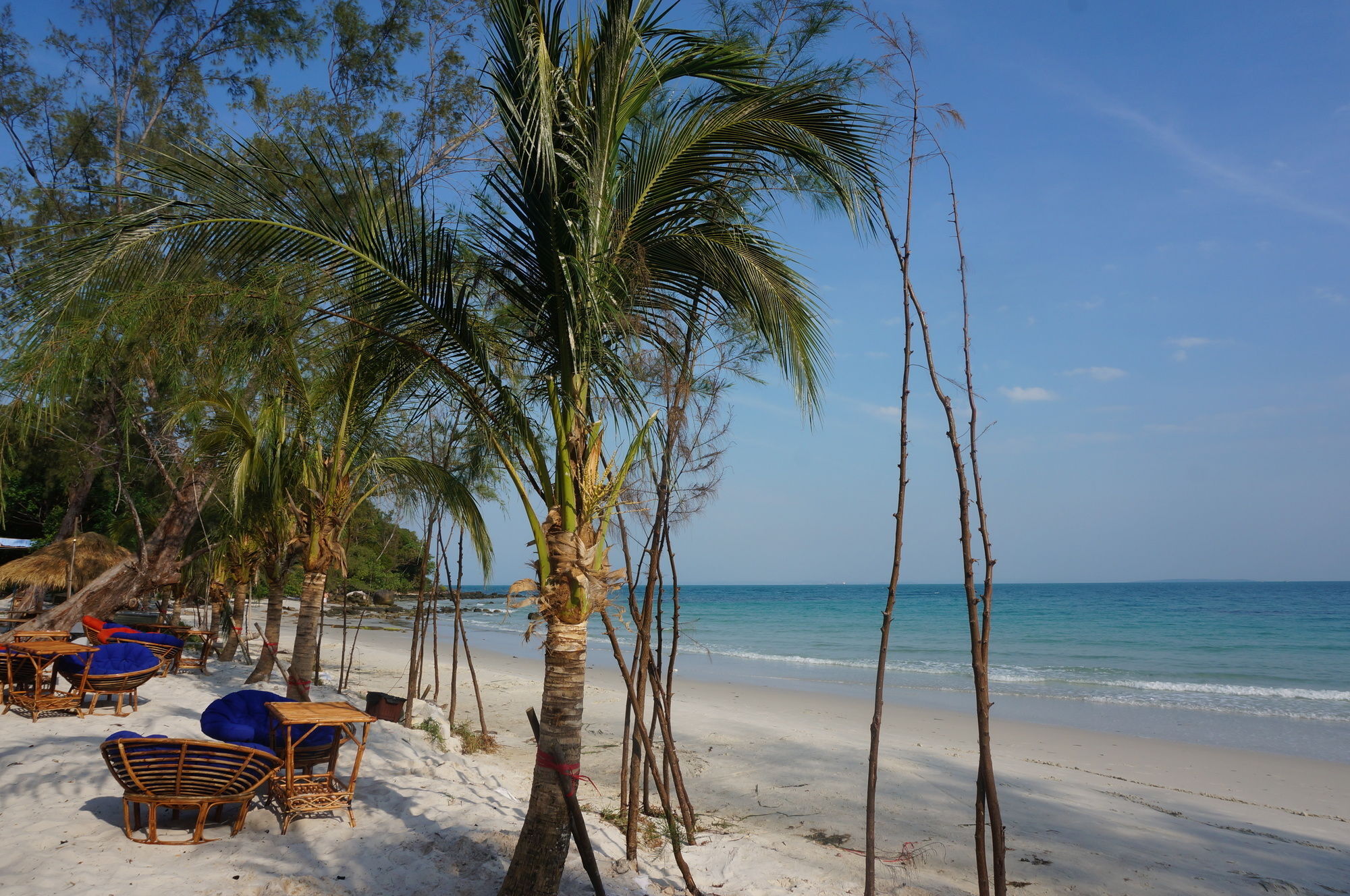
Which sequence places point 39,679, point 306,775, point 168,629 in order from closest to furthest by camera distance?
point 306,775 → point 39,679 → point 168,629

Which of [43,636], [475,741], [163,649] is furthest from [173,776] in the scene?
[163,649]

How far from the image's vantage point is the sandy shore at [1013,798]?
5.72m

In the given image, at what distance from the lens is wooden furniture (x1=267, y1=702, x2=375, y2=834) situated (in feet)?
16.2

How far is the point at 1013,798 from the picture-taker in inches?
317

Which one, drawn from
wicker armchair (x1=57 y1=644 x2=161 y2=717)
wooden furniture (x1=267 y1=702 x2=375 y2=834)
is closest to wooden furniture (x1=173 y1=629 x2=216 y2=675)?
wicker armchair (x1=57 y1=644 x2=161 y2=717)

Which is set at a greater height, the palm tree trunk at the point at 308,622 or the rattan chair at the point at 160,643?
the palm tree trunk at the point at 308,622

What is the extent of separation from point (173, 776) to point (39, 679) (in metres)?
4.08

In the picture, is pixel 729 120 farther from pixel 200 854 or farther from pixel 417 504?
pixel 417 504

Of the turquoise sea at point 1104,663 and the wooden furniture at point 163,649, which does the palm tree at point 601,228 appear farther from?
the wooden furniture at point 163,649

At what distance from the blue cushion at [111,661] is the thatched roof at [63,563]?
7185mm

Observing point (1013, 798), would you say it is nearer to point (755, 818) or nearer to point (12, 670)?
point (755, 818)

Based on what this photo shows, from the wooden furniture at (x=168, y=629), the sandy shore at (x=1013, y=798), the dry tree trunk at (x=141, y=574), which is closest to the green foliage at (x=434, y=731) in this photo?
the sandy shore at (x=1013, y=798)

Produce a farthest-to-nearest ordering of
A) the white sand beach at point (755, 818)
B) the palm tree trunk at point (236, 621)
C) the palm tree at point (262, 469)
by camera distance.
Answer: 1. the palm tree trunk at point (236, 621)
2. the palm tree at point (262, 469)
3. the white sand beach at point (755, 818)

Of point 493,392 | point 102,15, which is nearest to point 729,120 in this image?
point 493,392
